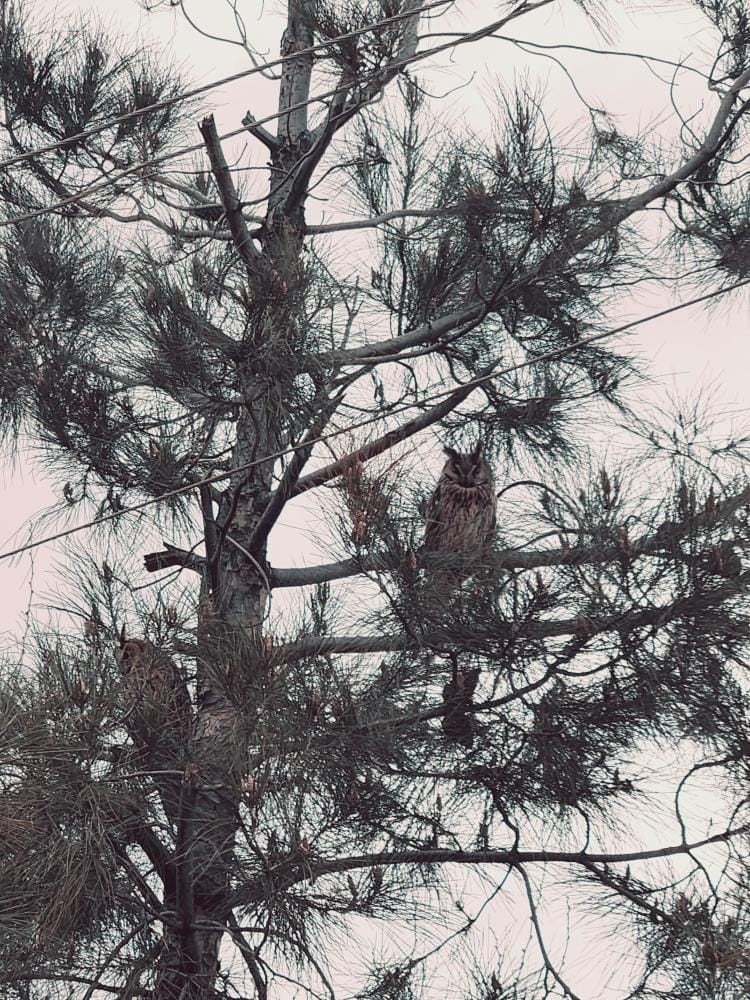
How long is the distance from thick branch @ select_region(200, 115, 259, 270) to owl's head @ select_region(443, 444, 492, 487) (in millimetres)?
681

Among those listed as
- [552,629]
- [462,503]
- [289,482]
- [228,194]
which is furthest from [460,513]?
[228,194]

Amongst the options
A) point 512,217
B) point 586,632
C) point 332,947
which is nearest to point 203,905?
point 332,947

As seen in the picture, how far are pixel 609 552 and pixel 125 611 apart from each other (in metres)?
1.04

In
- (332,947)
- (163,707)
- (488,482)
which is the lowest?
(332,947)

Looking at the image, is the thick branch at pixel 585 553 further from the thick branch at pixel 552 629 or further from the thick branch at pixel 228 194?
the thick branch at pixel 228 194

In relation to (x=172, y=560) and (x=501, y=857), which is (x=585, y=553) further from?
(x=172, y=560)

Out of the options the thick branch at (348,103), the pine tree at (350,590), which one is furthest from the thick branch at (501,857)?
the thick branch at (348,103)

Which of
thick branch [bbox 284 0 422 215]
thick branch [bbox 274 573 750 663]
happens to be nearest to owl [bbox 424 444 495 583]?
thick branch [bbox 274 573 750 663]

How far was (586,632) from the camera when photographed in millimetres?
2820

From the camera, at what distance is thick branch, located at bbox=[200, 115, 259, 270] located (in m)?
3.28

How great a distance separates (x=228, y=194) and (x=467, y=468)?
0.85 meters

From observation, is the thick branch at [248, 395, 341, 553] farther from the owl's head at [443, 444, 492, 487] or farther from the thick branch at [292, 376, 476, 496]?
the owl's head at [443, 444, 492, 487]

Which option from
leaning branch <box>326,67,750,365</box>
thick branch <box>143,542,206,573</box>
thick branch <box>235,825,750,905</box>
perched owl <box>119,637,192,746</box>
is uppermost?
leaning branch <box>326,67,750,365</box>

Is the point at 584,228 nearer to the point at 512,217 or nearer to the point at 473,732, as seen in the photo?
the point at 512,217
